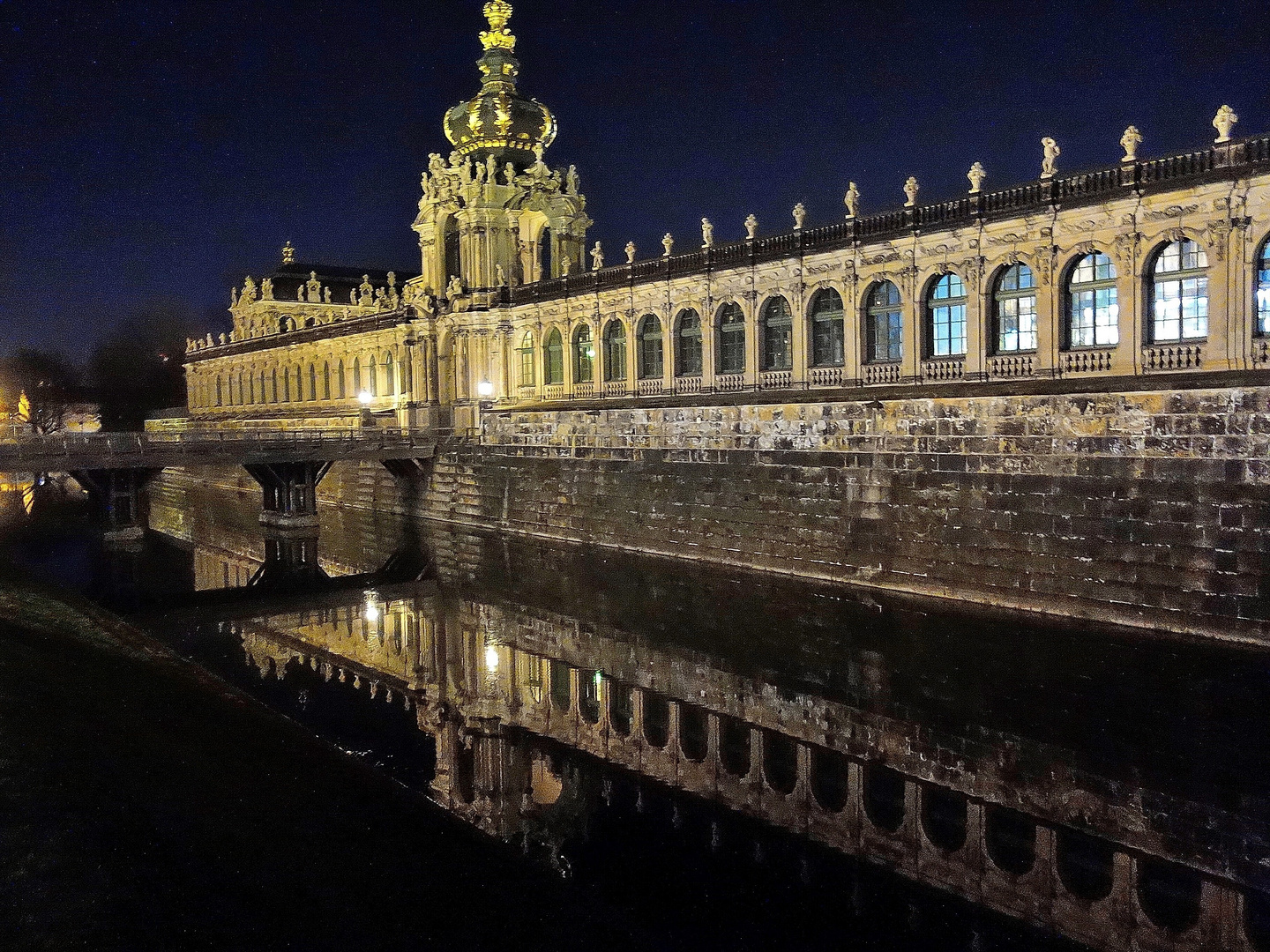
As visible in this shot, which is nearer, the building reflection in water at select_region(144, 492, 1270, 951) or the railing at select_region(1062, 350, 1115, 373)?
the building reflection in water at select_region(144, 492, 1270, 951)

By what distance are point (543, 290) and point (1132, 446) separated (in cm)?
3117

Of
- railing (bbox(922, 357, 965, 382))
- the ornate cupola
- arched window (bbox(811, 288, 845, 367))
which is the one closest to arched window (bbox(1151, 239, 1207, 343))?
railing (bbox(922, 357, 965, 382))

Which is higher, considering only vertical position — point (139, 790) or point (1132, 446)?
point (1132, 446)

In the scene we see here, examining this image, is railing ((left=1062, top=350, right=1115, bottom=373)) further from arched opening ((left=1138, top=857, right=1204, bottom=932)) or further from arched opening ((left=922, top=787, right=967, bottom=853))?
arched opening ((left=1138, top=857, right=1204, bottom=932))

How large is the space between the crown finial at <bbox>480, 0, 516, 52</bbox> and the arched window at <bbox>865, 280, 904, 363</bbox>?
32917 mm

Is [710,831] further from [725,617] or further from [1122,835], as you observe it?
[725,617]

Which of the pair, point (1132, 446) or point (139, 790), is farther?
point (1132, 446)

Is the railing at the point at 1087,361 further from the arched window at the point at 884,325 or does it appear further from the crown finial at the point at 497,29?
the crown finial at the point at 497,29

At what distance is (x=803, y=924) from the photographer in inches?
396

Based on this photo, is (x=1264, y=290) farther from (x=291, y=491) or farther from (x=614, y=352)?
(x=291, y=491)

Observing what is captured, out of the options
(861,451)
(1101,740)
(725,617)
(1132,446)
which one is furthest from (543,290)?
(1101,740)

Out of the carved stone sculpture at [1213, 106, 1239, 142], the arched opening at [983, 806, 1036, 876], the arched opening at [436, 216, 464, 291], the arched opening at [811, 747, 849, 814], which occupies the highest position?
the arched opening at [436, 216, 464, 291]

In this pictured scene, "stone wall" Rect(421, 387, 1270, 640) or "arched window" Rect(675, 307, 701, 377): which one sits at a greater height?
"arched window" Rect(675, 307, 701, 377)

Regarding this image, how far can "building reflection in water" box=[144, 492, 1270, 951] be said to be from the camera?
11344mm
